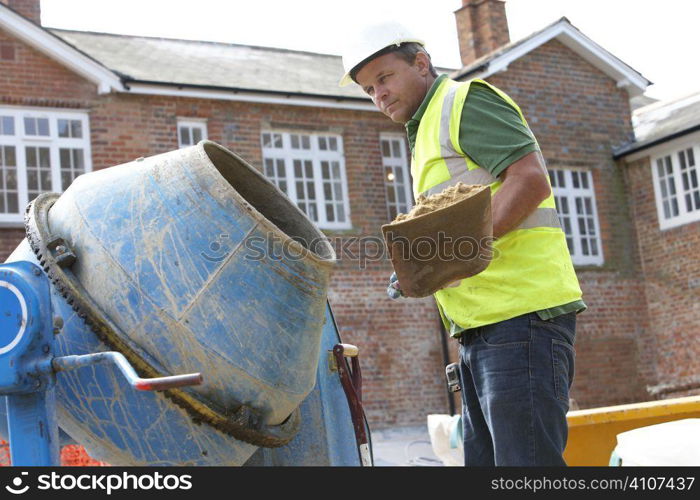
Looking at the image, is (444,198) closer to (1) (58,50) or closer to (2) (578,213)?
(1) (58,50)

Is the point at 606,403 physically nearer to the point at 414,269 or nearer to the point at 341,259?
the point at 341,259

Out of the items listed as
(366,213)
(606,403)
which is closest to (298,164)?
(366,213)

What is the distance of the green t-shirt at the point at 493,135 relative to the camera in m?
2.94

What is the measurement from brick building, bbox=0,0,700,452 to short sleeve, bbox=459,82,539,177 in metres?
11.0

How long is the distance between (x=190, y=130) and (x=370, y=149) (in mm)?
3115

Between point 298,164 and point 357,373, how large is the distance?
1217 centimetres

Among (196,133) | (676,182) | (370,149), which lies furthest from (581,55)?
(196,133)

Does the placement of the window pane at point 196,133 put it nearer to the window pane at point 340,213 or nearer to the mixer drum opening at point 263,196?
the window pane at point 340,213

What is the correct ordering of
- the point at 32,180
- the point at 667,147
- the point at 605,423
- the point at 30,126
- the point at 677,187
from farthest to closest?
the point at 667,147
the point at 677,187
the point at 30,126
the point at 32,180
the point at 605,423

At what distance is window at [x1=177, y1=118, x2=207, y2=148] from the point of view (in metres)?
14.6

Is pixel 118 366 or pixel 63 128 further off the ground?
pixel 63 128

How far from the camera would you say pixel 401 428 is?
48.8 ft

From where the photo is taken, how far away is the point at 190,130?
1472 centimetres

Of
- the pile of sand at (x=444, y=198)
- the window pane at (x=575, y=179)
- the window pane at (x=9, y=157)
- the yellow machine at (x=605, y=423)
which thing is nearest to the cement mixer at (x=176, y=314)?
the pile of sand at (x=444, y=198)
